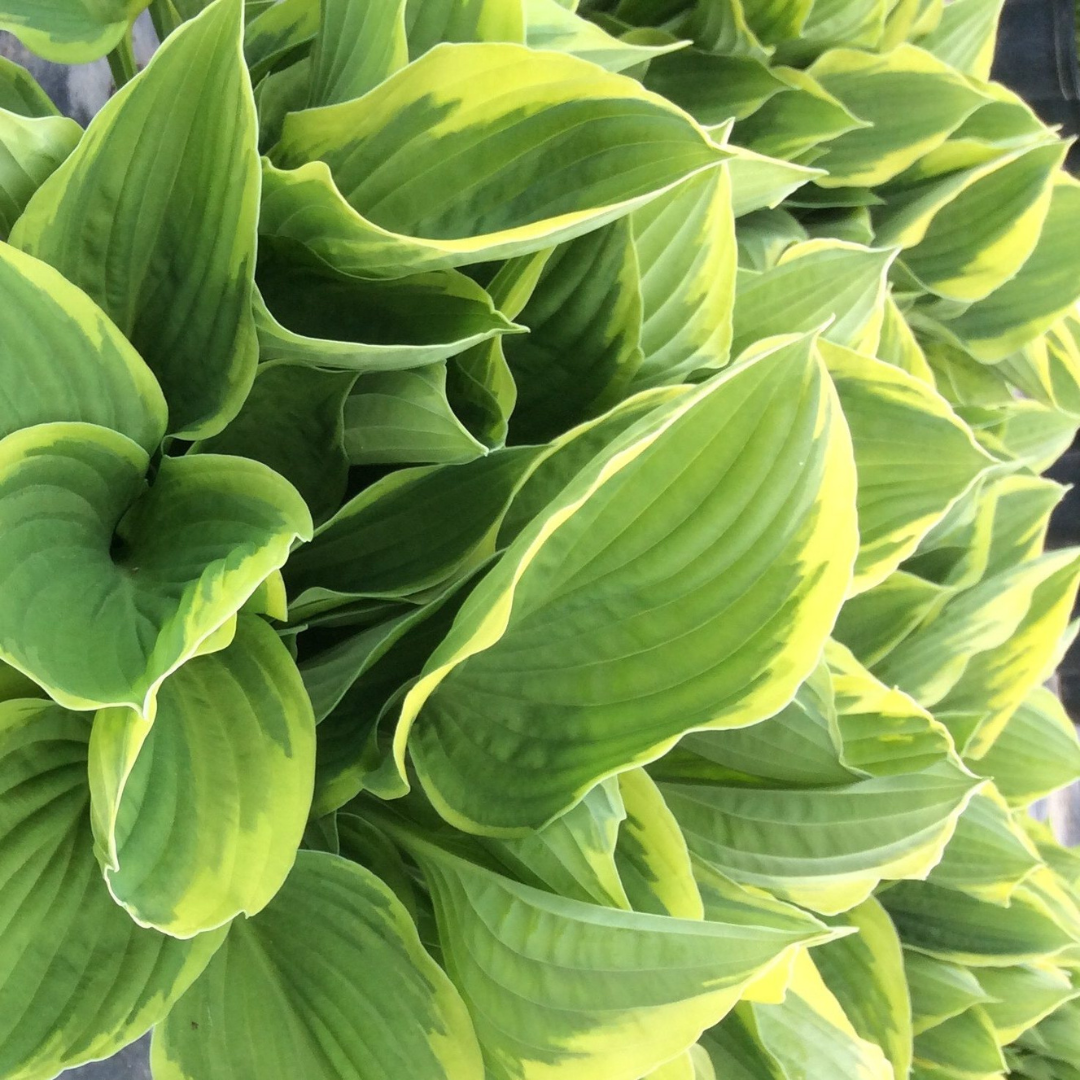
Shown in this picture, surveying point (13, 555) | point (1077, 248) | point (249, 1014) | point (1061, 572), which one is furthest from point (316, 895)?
point (1077, 248)

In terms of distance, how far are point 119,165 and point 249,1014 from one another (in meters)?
0.33

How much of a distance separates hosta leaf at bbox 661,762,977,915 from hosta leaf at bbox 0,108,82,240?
Answer: 41cm

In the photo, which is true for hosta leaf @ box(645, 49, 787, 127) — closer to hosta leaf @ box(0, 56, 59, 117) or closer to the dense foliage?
the dense foliage

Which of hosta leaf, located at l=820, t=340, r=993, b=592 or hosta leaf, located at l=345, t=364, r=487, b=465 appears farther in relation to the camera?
hosta leaf, located at l=820, t=340, r=993, b=592

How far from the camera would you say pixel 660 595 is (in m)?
0.33

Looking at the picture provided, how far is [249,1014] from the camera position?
0.37 m

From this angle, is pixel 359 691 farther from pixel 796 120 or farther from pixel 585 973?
pixel 796 120

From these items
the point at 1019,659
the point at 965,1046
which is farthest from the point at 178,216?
the point at 965,1046

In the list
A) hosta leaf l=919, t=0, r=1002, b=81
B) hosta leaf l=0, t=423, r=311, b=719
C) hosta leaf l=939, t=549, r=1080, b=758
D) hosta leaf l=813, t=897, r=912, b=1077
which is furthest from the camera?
hosta leaf l=919, t=0, r=1002, b=81

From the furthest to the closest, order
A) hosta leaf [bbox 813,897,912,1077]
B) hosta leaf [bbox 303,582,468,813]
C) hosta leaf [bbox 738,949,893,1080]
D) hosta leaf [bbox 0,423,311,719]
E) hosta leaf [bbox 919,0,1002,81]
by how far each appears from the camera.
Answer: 1. hosta leaf [bbox 919,0,1002,81]
2. hosta leaf [bbox 813,897,912,1077]
3. hosta leaf [bbox 738,949,893,1080]
4. hosta leaf [bbox 303,582,468,813]
5. hosta leaf [bbox 0,423,311,719]

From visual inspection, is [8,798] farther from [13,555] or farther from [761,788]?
[761,788]

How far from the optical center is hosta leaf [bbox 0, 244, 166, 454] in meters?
0.29

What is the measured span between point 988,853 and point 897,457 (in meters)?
0.34

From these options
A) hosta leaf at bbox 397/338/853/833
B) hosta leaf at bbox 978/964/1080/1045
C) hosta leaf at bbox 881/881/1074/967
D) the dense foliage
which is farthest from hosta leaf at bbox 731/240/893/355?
hosta leaf at bbox 978/964/1080/1045
